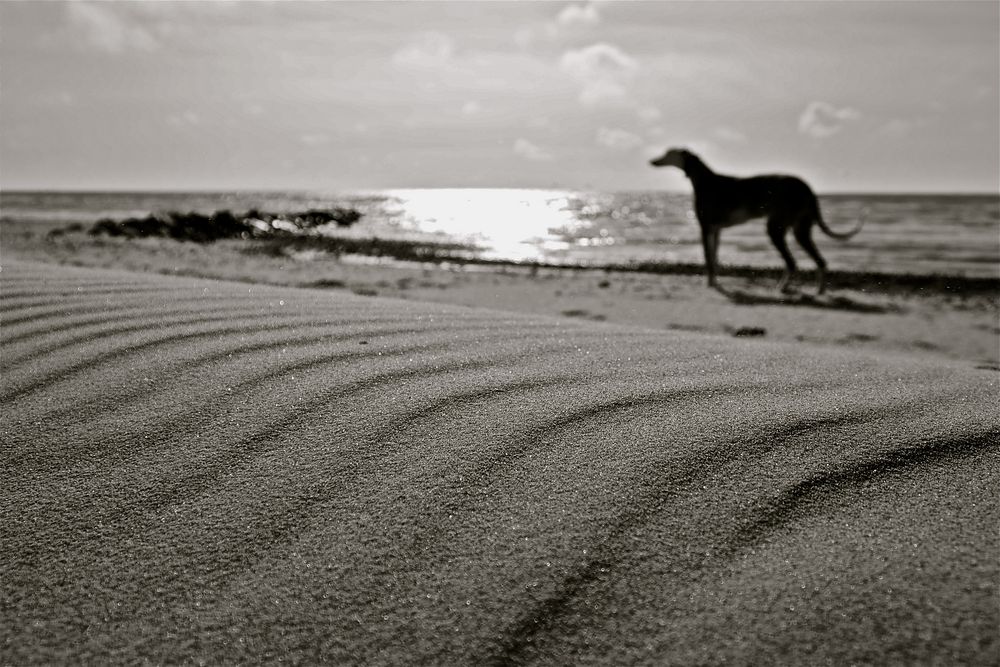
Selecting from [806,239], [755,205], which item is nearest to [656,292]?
[755,205]

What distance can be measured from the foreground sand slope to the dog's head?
559 cm

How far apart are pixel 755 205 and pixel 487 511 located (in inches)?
249

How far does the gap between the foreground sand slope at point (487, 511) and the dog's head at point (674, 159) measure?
220 inches

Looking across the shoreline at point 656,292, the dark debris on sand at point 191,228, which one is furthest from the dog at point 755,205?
the dark debris on sand at point 191,228

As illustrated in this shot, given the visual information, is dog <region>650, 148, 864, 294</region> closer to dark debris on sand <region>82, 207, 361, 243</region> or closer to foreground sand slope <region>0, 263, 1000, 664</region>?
foreground sand slope <region>0, 263, 1000, 664</region>

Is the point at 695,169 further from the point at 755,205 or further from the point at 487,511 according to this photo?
the point at 487,511

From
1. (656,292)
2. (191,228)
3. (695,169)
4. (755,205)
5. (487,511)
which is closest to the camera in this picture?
(487,511)

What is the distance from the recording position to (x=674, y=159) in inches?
271

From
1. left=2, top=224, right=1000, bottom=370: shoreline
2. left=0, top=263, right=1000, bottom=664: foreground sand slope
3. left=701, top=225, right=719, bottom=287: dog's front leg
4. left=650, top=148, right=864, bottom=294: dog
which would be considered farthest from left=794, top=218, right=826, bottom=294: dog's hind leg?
left=0, top=263, right=1000, bottom=664: foreground sand slope

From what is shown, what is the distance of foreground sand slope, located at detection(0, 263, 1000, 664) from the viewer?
2.47ft

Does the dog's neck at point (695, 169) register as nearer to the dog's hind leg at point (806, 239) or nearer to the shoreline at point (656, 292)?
the dog's hind leg at point (806, 239)

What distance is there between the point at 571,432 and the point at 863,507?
1.43 feet

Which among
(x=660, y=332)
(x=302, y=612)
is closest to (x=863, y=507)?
(x=302, y=612)

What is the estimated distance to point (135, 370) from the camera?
4.95ft
